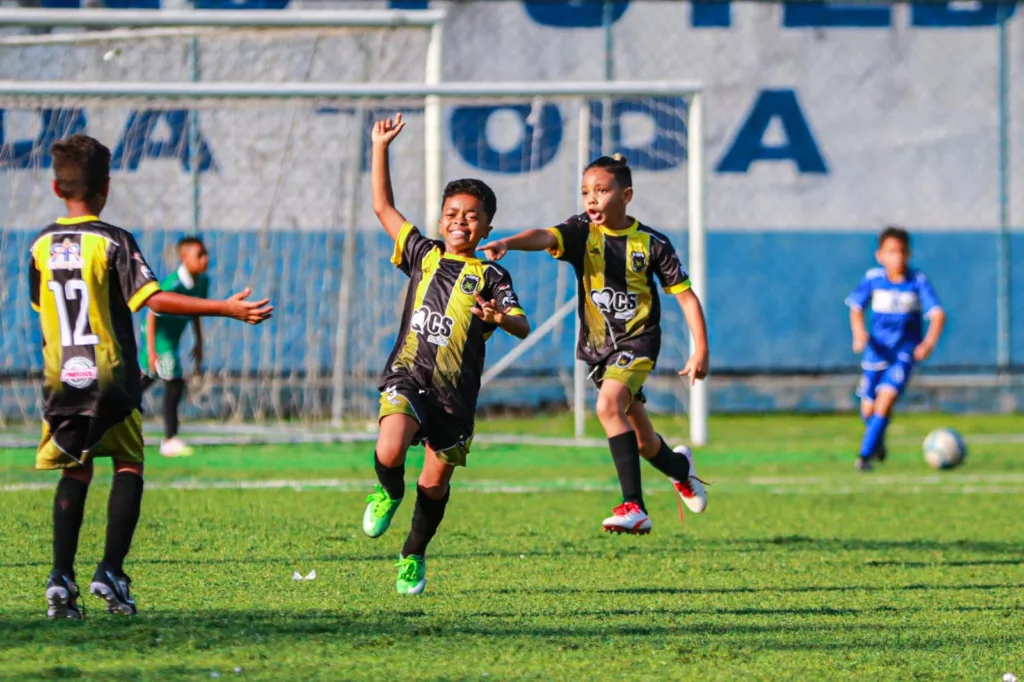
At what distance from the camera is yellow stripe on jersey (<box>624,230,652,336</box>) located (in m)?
7.17

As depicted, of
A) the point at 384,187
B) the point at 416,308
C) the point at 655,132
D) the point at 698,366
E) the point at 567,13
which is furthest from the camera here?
the point at 567,13

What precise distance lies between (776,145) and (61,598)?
11770 millimetres

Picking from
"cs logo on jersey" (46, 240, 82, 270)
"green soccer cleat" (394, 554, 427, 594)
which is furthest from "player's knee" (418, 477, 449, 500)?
"cs logo on jersey" (46, 240, 82, 270)

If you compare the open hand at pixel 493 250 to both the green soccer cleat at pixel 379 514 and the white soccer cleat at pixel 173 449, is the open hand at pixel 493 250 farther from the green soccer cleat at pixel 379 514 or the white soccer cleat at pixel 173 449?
the white soccer cleat at pixel 173 449

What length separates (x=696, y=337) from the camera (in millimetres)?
7070

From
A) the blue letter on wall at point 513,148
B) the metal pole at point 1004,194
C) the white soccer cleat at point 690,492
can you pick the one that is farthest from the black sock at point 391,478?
the metal pole at point 1004,194

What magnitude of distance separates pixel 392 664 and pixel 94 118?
961 cm

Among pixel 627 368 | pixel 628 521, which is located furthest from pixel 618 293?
pixel 628 521

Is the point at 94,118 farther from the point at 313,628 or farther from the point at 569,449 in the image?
the point at 313,628

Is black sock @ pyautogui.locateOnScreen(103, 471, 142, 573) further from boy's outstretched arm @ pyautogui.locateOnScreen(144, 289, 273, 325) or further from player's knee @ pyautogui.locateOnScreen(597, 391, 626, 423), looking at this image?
player's knee @ pyautogui.locateOnScreen(597, 391, 626, 423)

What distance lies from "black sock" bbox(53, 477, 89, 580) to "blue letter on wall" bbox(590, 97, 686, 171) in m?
9.16

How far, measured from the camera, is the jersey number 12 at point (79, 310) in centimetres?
523

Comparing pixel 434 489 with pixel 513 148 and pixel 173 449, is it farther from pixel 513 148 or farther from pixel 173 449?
pixel 513 148

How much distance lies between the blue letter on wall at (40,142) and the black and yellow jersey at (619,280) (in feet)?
20.4
